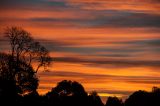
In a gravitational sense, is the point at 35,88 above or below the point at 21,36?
below

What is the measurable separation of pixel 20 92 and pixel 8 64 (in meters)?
7.37

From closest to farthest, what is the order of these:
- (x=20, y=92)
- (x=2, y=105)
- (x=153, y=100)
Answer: (x=2, y=105)
(x=20, y=92)
(x=153, y=100)

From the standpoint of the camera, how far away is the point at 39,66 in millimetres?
165750

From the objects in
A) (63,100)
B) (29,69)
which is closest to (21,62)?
(29,69)

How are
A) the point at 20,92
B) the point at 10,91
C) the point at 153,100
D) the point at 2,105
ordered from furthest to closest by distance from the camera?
the point at 153,100 → the point at 20,92 → the point at 10,91 → the point at 2,105

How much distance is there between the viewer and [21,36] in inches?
6270

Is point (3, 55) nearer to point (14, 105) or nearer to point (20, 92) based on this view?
point (20, 92)

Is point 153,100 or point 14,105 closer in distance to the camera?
point 14,105

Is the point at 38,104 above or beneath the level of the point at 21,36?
beneath

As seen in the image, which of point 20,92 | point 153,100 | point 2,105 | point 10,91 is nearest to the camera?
point 2,105

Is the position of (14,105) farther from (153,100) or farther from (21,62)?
(153,100)

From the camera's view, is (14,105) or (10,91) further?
(10,91)

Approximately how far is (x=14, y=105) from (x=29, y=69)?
26.7 m

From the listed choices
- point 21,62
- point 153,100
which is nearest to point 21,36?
point 21,62
